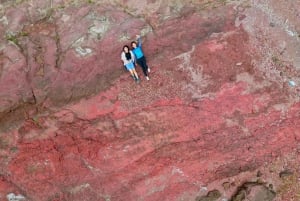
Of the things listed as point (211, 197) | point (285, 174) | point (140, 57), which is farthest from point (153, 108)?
point (285, 174)

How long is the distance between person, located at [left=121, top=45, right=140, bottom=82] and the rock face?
1.87ft

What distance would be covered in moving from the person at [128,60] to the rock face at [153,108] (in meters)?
0.57

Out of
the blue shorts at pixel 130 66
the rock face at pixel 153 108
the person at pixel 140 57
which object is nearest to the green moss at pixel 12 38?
the rock face at pixel 153 108

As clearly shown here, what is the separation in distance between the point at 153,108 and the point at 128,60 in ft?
7.59

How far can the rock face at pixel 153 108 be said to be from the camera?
20469mm

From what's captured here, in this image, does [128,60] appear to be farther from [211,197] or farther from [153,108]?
[211,197]

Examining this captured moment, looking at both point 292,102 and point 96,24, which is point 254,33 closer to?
point 292,102

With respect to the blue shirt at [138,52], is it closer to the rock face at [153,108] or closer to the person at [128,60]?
the person at [128,60]

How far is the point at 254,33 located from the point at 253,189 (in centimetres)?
730

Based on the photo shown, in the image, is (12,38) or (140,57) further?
(12,38)

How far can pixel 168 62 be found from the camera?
2200 cm

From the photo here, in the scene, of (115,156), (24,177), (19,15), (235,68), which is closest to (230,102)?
(235,68)

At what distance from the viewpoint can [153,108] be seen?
21.1 m

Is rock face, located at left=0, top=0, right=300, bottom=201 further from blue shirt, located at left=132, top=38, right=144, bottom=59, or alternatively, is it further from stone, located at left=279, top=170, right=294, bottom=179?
blue shirt, located at left=132, top=38, right=144, bottom=59
